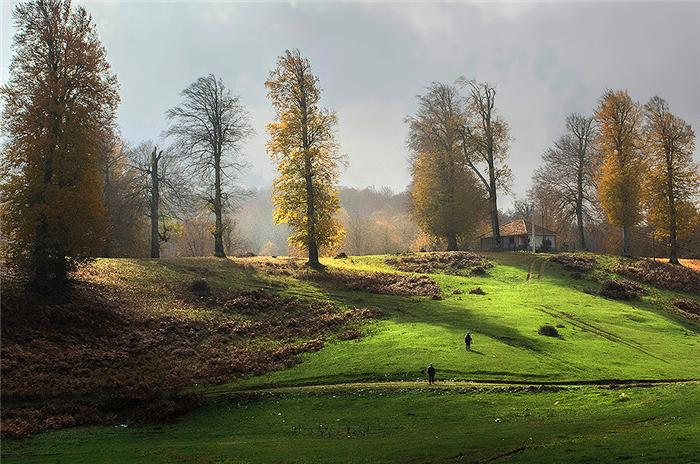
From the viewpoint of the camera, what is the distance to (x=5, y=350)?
550 inches

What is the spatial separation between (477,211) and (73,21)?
39651mm

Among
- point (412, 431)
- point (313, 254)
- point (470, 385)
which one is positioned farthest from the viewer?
point (313, 254)

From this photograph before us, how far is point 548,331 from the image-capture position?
1956cm

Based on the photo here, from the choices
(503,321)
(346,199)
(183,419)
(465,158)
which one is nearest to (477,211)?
(465,158)

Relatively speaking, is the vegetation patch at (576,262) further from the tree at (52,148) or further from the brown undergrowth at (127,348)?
the tree at (52,148)

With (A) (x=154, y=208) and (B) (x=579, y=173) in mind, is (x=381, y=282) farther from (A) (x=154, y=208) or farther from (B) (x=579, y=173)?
(B) (x=579, y=173)

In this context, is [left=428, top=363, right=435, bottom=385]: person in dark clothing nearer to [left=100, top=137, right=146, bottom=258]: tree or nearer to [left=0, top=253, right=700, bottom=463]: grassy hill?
[left=0, top=253, right=700, bottom=463]: grassy hill

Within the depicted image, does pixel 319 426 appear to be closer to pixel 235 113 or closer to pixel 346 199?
pixel 235 113

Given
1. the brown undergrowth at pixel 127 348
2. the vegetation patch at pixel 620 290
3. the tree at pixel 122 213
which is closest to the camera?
the brown undergrowth at pixel 127 348

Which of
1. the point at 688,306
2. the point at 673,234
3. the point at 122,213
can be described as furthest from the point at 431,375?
the point at 673,234

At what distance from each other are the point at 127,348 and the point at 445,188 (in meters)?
36.7

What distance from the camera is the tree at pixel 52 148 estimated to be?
1897 centimetres

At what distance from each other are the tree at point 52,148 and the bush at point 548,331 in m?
22.5

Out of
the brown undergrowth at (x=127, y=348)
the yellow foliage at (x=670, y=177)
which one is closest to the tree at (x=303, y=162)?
the brown undergrowth at (x=127, y=348)
